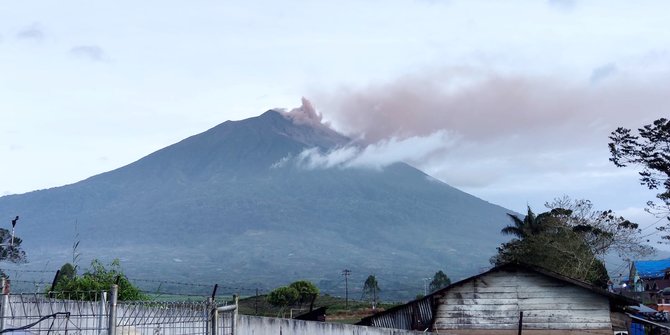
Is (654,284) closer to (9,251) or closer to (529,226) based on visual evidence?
(529,226)

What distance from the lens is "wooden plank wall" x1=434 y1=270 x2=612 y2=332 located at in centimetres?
2447

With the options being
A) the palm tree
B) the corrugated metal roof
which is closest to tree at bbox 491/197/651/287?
the palm tree

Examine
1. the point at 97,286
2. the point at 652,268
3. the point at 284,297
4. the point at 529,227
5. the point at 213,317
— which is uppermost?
the point at 529,227

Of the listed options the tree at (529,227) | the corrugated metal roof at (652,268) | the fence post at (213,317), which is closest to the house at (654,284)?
the corrugated metal roof at (652,268)

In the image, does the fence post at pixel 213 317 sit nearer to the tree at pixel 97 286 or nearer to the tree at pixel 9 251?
the tree at pixel 97 286

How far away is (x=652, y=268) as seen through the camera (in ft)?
303

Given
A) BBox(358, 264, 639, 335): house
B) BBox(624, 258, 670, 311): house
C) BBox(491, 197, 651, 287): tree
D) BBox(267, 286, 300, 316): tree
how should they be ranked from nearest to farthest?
BBox(358, 264, 639, 335): house, BBox(491, 197, 651, 287): tree, BBox(624, 258, 670, 311): house, BBox(267, 286, 300, 316): tree

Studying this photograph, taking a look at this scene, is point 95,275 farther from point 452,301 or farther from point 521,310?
point 521,310

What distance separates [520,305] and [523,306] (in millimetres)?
101

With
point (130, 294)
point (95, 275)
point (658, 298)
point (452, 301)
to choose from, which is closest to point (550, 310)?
point (452, 301)

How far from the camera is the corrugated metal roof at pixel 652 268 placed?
285ft

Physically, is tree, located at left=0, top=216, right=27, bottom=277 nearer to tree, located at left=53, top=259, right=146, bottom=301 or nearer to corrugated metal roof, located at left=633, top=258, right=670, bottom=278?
tree, located at left=53, top=259, right=146, bottom=301

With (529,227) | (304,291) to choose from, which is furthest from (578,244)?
(304,291)

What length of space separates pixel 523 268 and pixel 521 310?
135 cm
